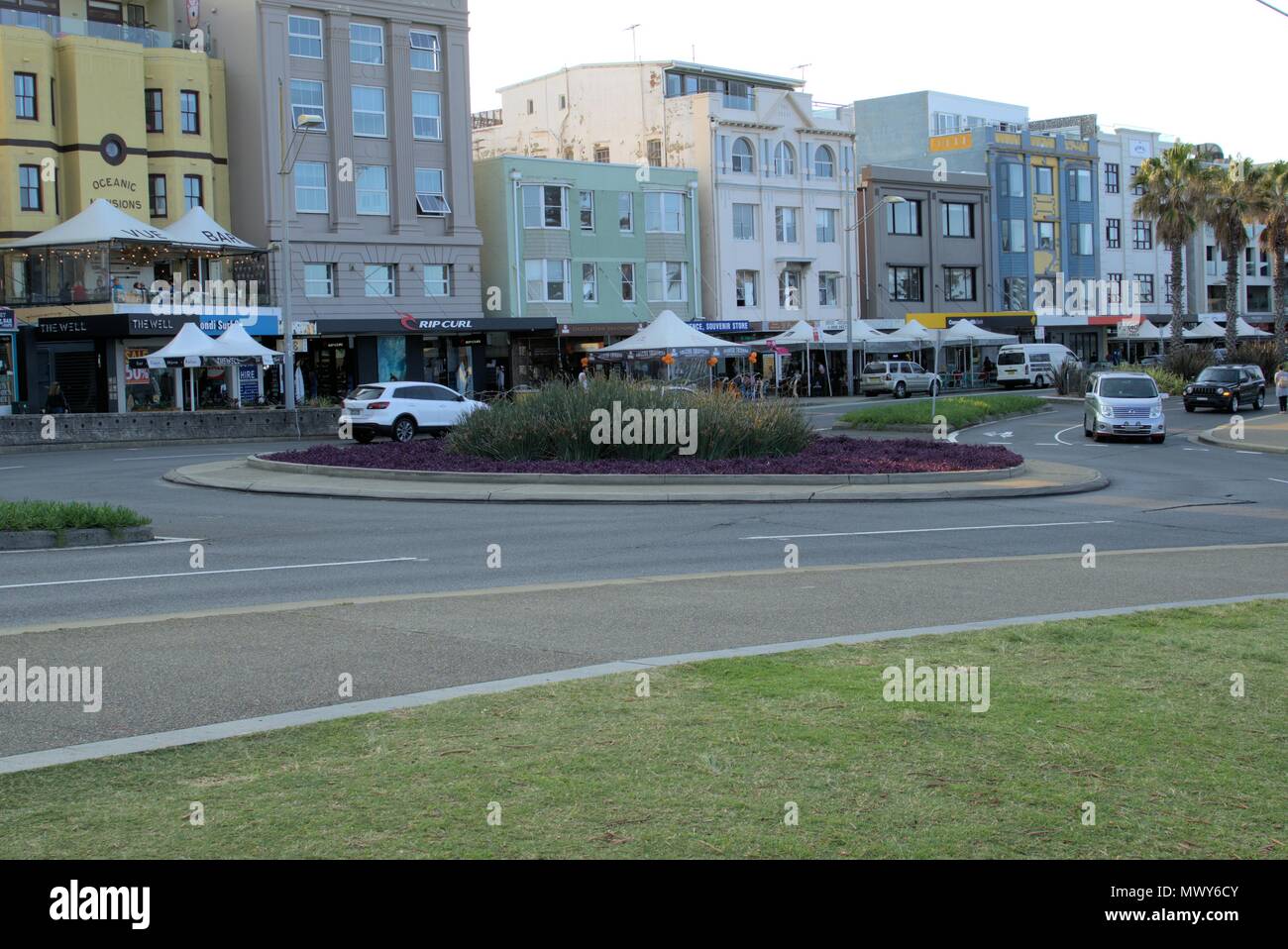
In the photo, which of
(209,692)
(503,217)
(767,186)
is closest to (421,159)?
(503,217)

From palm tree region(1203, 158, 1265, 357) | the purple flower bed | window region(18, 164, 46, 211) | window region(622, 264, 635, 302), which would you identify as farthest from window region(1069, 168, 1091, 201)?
the purple flower bed

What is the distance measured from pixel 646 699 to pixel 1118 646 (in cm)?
343

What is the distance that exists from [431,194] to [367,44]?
6217mm

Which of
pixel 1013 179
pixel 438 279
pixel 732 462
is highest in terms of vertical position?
pixel 1013 179

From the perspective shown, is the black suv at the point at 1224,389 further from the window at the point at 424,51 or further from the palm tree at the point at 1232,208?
the window at the point at 424,51

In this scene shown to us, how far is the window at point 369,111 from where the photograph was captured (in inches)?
2159

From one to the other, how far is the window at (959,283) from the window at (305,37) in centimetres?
3883

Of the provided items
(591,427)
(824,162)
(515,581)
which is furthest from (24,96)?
(515,581)

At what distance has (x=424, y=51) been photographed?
56719 mm

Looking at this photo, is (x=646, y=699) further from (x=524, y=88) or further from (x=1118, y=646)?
(x=524, y=88)

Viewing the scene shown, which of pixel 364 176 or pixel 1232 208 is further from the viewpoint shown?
pixel 1232 208

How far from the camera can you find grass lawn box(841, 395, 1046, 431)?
3766 centimetres

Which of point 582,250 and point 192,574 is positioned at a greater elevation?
point 582,250

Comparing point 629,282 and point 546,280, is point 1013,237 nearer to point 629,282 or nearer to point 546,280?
point 629,282
